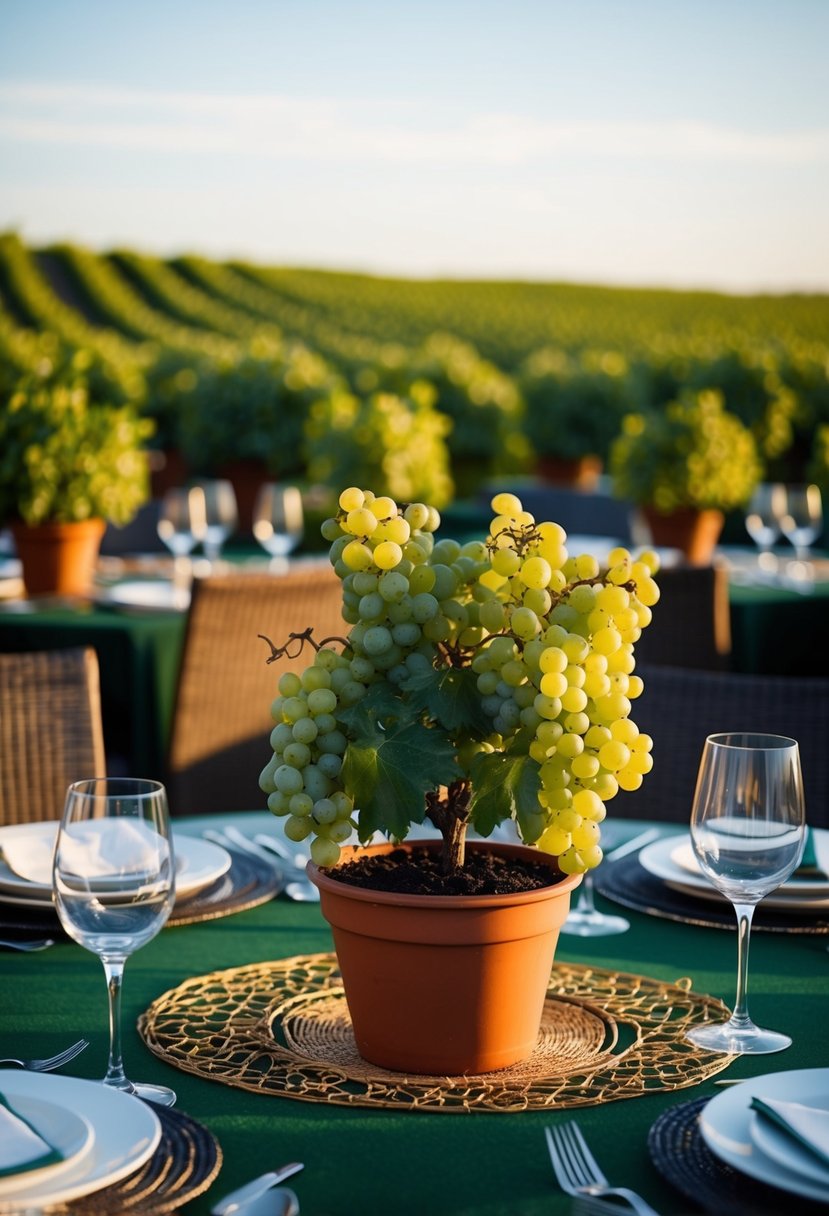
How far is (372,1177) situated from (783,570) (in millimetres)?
3828

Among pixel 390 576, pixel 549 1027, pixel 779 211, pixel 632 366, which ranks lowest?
pixel 549 1027

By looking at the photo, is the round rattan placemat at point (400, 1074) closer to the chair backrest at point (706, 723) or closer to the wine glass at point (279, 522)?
the chair backrest at point (706, 723)

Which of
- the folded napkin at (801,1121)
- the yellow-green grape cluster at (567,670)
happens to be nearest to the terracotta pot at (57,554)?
the yellow-green grape cluster at (567,670)

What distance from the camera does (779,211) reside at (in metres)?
29.0

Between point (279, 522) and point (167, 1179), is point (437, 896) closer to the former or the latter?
point (167, 1179)

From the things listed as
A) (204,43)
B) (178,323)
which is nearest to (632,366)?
(204,43)

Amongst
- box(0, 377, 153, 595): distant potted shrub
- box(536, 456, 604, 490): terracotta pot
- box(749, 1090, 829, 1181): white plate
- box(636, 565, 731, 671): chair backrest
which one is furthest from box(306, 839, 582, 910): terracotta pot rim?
box(536, 456, 604, 490): terracotta pot

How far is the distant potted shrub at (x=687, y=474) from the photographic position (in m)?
4.56

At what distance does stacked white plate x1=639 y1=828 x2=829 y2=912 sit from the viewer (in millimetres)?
1548

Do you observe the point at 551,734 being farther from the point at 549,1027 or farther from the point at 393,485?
the point at 393,485

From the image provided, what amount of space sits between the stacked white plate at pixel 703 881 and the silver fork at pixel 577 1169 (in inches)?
20.4

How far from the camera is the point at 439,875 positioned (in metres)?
1.18

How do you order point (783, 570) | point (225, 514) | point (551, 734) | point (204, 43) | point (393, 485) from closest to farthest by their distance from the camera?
point (551, 734) < point (225, 514) < point (783, 570) < point (393, 485) < point (204, 43)

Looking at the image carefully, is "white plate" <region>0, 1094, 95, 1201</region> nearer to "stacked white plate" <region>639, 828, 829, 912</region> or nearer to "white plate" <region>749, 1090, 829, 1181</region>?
"white plate" <region>749, 1090, 829, 1181</region>
